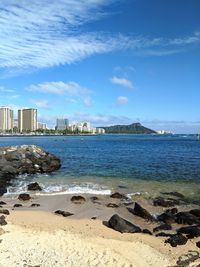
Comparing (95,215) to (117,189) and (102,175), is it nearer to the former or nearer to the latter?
(117,189)

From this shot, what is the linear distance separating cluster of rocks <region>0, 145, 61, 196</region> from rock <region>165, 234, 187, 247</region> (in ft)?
95.4

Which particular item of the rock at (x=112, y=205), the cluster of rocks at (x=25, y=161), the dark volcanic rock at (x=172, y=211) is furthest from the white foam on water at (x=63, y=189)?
the cluster of rocks at (x=25, y=161)

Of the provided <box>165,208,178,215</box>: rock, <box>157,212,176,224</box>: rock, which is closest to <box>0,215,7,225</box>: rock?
<box>157,212,176,224</box>: rock

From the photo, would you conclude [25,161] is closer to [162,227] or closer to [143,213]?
[143,213]

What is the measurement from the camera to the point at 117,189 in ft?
108

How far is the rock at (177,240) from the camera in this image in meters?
17.1

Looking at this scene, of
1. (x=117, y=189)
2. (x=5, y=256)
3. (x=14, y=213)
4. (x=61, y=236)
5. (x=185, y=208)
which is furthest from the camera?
(x=117, y=189)

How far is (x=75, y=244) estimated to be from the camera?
16203 mm

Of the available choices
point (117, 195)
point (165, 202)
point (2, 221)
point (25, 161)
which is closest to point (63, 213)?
point (2, 221)

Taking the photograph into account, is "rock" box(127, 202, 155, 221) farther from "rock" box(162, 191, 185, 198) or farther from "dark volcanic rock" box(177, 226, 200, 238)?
"rock" box(162, 191, 185, 198)

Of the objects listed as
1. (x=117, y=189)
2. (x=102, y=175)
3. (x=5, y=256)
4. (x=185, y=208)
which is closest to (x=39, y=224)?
(x=5, y=256)

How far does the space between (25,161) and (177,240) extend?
34.2 metres

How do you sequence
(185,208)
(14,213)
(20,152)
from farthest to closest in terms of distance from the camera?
(20,152) → (185,208) → (14,213)

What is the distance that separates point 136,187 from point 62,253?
19.7 meters
